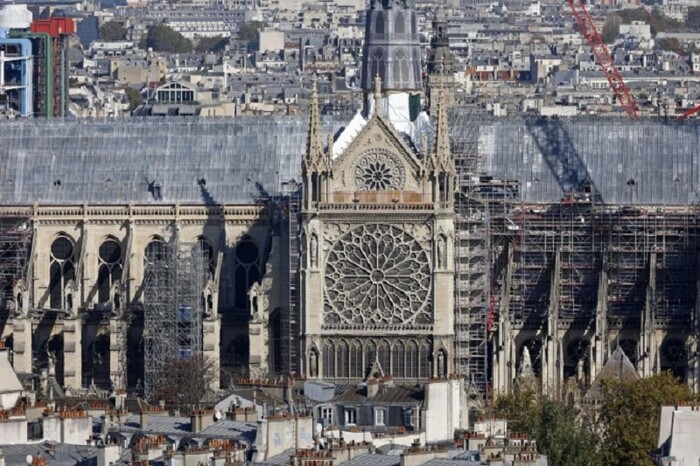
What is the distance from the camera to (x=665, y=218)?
13375cm

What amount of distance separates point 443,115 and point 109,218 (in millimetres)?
13273

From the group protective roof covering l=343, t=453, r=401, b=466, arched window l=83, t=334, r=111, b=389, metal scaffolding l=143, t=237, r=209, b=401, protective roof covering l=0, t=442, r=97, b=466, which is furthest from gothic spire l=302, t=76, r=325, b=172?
protective roof covering l=343, t=453, r=401, b=466

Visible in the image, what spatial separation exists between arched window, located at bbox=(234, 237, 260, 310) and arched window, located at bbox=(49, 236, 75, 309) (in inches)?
191

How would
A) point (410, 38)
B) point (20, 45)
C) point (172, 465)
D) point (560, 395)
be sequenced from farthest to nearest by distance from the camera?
point (20, 45) → point (410, 38) → point (560, 395) → point (172, 465)

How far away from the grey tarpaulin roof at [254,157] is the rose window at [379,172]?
5.13 metres

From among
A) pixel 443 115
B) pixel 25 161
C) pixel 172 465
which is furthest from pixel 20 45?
pixel 172 465

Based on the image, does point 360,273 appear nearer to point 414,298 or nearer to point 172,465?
point 414,298

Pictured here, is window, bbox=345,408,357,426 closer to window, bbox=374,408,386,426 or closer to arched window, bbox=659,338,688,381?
window, bbox=374,408,386,426

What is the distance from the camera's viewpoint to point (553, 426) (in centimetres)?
10519

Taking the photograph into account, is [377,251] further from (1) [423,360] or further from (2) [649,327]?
(2) [649,327]

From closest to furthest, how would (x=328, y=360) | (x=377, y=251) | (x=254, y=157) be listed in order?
(x=328, y=360) → (x=377, y=251) → (x=254, y=157)

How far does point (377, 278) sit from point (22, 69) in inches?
2559

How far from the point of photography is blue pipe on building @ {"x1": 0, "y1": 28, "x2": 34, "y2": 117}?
627 feet

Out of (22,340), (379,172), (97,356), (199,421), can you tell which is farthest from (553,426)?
(97,356)
